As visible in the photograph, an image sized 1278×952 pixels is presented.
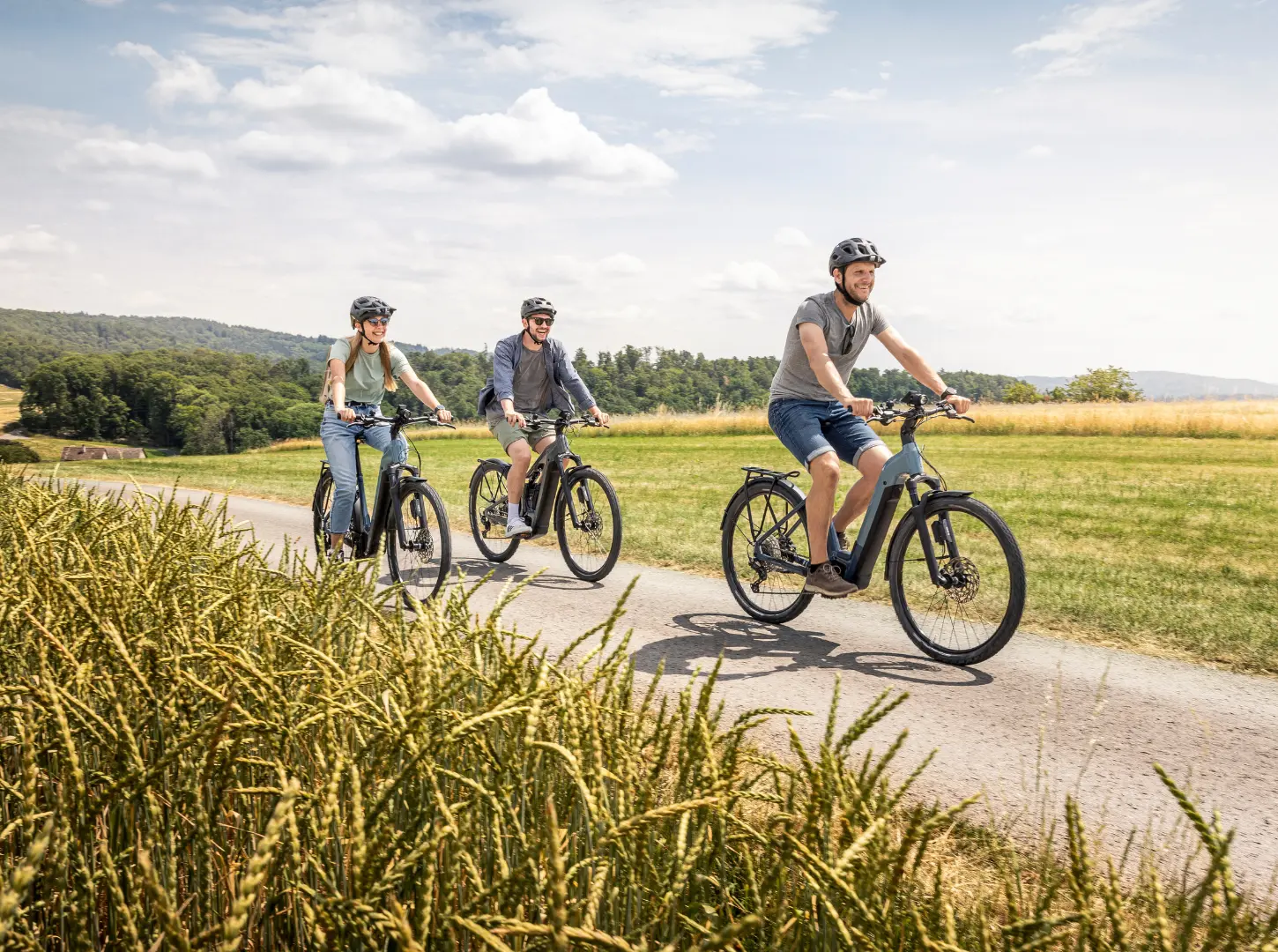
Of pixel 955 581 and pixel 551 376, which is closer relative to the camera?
pixel 955 581

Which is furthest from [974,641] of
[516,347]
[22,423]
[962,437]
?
[22,423]

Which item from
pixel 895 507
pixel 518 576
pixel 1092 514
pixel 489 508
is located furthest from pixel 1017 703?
pixel 1092 514

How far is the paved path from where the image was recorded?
3.78 metres

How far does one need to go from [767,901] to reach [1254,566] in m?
8.69

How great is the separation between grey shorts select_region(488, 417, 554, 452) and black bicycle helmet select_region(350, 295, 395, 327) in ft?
5.07

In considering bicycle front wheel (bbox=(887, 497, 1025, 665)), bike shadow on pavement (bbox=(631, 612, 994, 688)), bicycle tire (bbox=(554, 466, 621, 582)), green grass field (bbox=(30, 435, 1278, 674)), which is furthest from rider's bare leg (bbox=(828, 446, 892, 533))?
bicycle tire (bbox=(554, 466, 621, 582))

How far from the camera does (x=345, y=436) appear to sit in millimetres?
8031

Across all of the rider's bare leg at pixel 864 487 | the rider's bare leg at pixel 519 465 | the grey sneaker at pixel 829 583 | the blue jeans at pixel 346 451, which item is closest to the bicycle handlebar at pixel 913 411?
the rider's bare leg at pixel 864 487

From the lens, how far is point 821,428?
21.5 feet

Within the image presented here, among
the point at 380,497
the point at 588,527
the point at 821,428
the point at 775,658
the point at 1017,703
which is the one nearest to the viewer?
the point at 1017,703

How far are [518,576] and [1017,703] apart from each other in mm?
4666

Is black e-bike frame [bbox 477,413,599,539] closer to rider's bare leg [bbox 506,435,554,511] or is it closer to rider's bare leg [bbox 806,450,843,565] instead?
rider's bare leg [bbox 506,435,554,511]

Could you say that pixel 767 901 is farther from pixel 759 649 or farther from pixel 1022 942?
pixel 759 649

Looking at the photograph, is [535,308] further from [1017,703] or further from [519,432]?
[1017,703]
